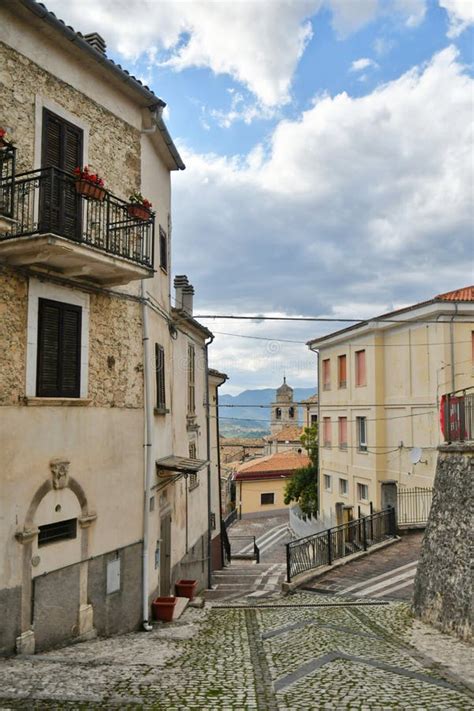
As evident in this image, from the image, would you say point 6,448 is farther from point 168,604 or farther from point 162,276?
point 162,276

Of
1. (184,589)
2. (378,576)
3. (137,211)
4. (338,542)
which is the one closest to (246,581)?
(338,542)

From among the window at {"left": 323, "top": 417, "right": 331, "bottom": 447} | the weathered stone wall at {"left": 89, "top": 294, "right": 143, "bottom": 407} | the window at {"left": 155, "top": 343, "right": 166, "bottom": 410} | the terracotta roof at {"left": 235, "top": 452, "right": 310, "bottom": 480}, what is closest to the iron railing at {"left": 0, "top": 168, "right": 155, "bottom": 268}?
the weathered stone wall at {"left": 89, "top": 294, "right": 143, "bottom": 407}

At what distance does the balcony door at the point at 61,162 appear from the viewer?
9109 mm

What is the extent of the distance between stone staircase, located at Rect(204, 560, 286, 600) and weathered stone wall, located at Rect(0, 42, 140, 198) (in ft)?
43.2

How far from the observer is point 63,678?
7.07 meters

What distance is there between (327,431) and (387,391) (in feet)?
23.4

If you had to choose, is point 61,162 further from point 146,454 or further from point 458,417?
point 458,417

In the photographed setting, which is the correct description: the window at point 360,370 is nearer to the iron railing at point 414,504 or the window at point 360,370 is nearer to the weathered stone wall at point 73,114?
the iron railing at point 414,504

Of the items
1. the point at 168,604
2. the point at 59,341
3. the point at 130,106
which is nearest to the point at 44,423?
the point at 59,341

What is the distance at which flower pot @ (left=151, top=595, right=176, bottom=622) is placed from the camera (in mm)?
11977

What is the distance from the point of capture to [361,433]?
29.2 metres

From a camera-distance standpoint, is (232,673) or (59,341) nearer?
(232,673)

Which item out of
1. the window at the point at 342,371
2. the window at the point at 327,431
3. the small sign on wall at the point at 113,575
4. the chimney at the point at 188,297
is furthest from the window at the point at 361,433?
the small sign on wall at the point at 113,575

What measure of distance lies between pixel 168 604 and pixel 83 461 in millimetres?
4429
